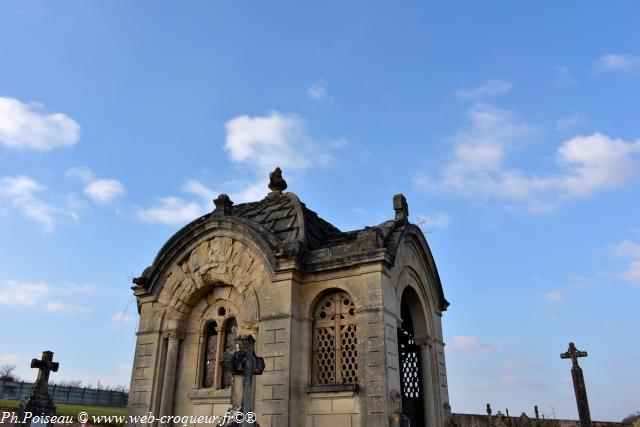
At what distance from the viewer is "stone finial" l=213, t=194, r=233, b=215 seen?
13239mm

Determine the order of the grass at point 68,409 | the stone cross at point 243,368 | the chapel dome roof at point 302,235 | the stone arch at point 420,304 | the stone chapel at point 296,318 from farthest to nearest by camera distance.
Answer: the grass at point 68,409, the stone arch at point 420,304, the chapel dome roof at point 302,235, the stone chapel at point 296,318, the stone cross at point 243,368

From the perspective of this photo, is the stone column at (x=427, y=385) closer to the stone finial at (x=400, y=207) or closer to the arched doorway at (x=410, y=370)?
the arched doorway at (x=410, y=370)

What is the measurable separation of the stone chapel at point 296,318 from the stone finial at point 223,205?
39mm

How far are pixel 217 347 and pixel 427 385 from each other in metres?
5.65

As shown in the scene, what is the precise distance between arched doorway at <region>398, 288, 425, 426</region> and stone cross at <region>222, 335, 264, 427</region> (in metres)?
5.89

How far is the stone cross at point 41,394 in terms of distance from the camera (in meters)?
12.1

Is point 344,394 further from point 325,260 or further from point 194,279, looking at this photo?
point 194,279

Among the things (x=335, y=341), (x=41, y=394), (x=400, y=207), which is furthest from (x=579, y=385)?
(x=41, y=394)

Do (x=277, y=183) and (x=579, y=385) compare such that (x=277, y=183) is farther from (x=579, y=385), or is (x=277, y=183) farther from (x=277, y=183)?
(x=579, y=385)

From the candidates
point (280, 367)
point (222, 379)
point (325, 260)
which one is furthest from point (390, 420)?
point (222, 379)

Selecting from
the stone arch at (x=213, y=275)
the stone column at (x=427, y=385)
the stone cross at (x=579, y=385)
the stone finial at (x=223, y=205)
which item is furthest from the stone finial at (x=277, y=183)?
the stone cross at (x=579, y=385)

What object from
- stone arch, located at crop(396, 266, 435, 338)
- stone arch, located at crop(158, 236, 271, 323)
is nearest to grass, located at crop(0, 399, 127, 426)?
stone arch, located at crop(158, 236, 271, 323)

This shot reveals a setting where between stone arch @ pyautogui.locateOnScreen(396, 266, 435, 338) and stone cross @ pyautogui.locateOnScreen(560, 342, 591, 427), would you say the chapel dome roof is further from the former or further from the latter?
stone cross @ pyautogui.locateOnScreen(560, 342, 591, 427)

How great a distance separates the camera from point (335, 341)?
11.1 meters
